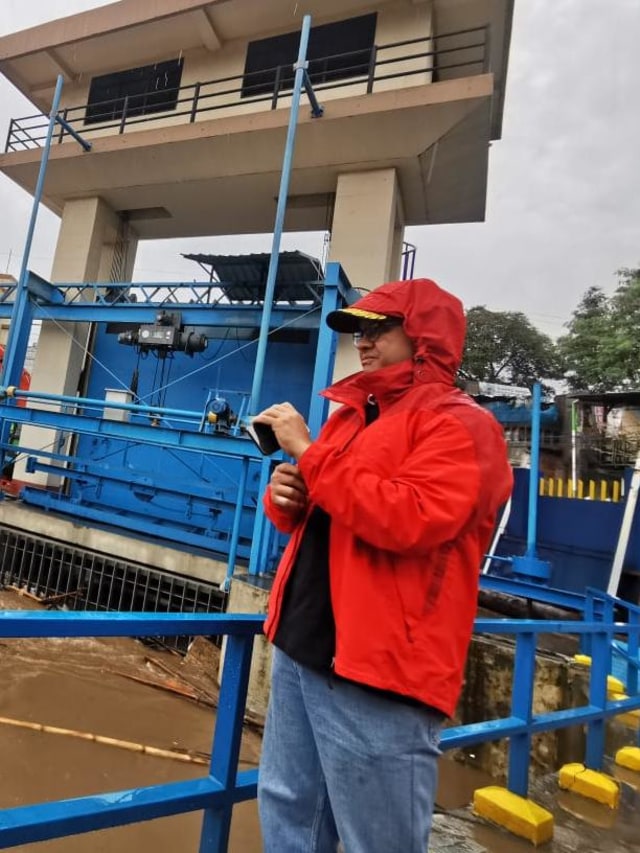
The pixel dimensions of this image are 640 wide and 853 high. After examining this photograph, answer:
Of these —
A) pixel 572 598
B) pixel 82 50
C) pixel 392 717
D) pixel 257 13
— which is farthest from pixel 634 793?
pixel 82 50

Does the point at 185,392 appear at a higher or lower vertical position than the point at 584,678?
higher

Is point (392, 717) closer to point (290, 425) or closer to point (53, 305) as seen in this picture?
point (290, 425)

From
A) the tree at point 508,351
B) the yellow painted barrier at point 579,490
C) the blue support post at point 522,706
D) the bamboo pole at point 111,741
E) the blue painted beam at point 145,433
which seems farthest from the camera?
the tree at point 508,351

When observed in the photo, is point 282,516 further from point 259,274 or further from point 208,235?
point 208,235

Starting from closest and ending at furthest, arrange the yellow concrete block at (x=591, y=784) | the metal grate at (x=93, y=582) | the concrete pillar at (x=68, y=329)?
1. the yellow concrete block at (x=591, y=784)
2. the metal grate at (x=93, y=582)
3. the concrete pillar at (x=68, y=329)

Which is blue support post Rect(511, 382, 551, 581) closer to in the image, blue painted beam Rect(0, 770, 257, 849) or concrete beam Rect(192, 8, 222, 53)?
blue painted beam Rect(0, 770, 257, 849)

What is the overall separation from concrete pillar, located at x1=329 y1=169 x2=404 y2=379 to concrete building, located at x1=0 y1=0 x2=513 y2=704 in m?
0.02

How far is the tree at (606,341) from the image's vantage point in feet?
49.8

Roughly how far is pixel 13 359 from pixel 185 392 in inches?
112

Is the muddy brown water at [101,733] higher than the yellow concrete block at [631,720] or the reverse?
the reverse

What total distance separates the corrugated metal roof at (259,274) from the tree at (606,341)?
11.2m

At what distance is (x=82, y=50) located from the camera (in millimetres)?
10039

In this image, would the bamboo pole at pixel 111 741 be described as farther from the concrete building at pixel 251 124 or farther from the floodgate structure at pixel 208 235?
the concrete building at pixel 251 124

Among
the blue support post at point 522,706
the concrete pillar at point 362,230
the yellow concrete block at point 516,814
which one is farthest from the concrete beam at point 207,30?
the yellow concrete block at point 516,814
